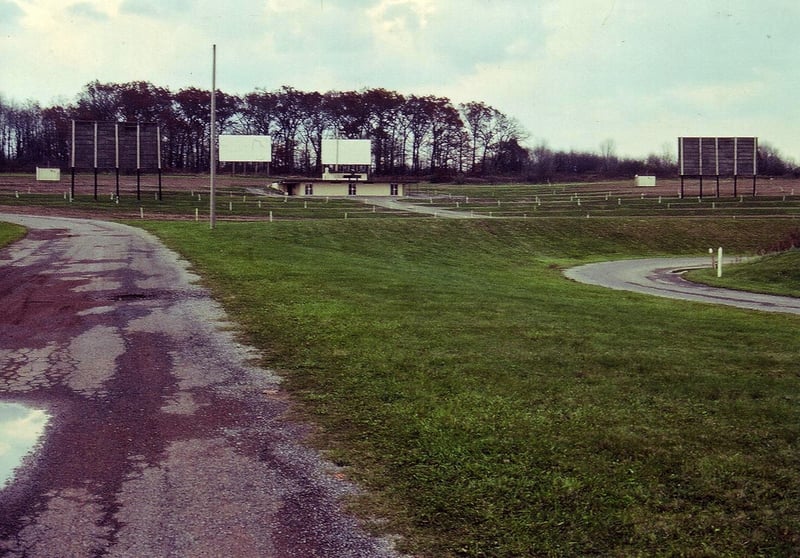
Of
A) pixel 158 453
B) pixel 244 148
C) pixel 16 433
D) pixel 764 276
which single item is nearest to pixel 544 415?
pixel 158 453

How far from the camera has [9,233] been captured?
31.1m

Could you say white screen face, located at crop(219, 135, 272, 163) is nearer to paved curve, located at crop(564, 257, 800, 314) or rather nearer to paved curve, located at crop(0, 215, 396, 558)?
paved curve, located at crop(564, 257, 800, 314)

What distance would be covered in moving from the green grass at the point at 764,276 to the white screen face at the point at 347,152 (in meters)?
A: 73.2

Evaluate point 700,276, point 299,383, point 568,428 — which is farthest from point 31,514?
point 700,276

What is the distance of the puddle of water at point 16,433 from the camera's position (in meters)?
5.80

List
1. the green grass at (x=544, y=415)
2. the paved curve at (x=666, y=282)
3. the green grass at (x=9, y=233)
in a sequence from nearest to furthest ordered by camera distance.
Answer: the green grass at (x=544, y=415), the paved curve at (x=666, y=282), the green grass at (x=9, y=233)

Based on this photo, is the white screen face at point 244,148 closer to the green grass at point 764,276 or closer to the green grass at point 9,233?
the green grass at point 9,233

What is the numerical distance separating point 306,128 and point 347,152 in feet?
119

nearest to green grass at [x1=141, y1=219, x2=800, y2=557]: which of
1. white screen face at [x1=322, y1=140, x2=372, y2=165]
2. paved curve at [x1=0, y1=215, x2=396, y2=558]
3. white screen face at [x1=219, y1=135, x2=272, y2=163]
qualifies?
paved curve at [x1=0, y1=215, x2=396, y2=558]

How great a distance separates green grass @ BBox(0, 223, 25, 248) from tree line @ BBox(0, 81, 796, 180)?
9216 centimetres

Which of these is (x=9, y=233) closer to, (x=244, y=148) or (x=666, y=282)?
(x=666, y=282)

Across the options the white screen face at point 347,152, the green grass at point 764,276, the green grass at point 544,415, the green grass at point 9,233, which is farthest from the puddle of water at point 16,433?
the white screen face at point 347,152

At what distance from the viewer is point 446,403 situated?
24.5 feet

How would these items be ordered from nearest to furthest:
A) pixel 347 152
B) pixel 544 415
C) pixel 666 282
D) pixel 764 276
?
pixel 544 415 < pixel 764 276 < pixel 666 282 < pixel 347 152
